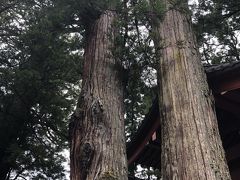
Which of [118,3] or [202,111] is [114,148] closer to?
[202,111]

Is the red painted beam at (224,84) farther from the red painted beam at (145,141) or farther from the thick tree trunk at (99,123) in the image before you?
the thick tree trunk at (99,123)

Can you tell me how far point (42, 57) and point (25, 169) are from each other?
97.2 inches

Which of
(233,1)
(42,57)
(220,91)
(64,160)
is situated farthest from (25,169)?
(233,1)

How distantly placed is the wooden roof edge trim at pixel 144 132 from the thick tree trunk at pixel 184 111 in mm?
A: 753

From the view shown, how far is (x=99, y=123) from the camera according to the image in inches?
129

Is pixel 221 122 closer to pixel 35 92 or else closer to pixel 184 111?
pixel 184 111

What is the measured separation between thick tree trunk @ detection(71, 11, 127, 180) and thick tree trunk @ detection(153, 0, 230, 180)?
1.74 feet

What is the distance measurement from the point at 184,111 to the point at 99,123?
888mm

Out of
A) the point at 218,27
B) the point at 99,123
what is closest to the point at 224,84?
the point at 99,123

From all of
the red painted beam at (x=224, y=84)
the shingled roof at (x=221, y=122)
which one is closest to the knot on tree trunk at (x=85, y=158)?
the shingled roof at (x=221, y=122)

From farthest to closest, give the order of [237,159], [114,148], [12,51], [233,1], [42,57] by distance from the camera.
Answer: [12,51], [233,1], [42,57], [237,159], [114,148]

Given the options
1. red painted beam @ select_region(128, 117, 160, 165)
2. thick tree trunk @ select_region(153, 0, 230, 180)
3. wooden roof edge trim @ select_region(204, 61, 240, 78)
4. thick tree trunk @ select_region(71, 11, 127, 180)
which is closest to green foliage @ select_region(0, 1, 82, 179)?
thick tree trunk @ select_region(71, 11, 127, 180)

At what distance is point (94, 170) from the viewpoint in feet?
9.61

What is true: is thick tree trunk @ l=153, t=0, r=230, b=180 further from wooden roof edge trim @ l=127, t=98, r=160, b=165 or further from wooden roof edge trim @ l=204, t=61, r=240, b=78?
wooden roof edge trim @ l=127, t=98, r=160, b=165
